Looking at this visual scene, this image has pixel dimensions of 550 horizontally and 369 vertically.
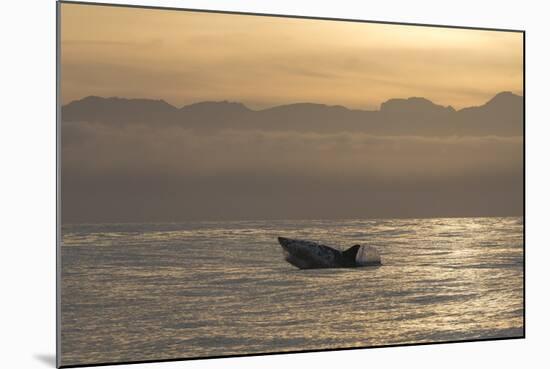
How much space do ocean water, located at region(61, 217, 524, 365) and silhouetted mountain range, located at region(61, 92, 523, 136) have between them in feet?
2.11

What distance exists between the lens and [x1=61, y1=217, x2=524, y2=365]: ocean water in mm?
6781

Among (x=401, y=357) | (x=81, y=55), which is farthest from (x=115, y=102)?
(x=401, y=357)

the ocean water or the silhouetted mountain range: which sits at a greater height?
the silhouetted mountain range

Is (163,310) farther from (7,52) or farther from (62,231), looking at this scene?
(7,52)

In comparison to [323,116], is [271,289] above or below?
below

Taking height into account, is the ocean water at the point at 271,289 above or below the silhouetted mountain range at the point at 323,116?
below

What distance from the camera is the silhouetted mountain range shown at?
6.81 m

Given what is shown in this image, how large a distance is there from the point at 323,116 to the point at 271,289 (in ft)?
4.03

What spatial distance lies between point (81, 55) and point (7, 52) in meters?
0.49

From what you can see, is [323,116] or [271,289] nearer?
[271,289]

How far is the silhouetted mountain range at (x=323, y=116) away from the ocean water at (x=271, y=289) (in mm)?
643

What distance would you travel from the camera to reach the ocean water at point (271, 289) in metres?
6.78

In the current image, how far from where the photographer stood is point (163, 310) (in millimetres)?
6898

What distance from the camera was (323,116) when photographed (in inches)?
287
